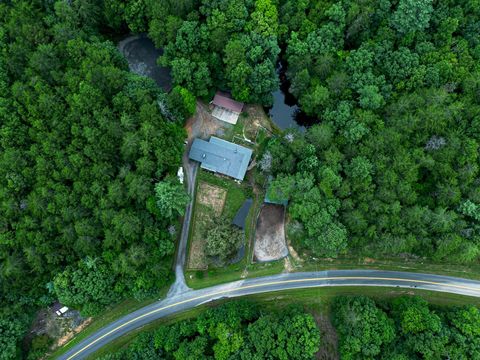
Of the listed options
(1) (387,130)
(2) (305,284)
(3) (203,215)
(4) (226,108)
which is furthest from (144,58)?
(2) (305,284)

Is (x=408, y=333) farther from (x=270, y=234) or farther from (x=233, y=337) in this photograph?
(x=233, y=337)

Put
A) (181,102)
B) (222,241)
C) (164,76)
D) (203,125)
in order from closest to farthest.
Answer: (222,241), (181,102), (203,125), (164,76)

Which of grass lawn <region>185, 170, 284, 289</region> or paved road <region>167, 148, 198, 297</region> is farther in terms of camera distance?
grass lawn <region>185, 170, 284, 289</region>

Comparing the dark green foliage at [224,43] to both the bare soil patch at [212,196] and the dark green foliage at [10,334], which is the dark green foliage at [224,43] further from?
the dark green foliage at [10,334]

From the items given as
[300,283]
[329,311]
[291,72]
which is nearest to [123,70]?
[291,72]

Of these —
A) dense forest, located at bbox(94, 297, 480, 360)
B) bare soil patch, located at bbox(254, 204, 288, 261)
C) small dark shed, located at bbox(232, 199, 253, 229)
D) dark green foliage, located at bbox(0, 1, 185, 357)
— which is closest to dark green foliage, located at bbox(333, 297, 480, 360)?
dense forest, located at bbox(94, 297, 480, 360)

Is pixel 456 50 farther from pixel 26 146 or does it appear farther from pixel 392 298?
pixel 26 146

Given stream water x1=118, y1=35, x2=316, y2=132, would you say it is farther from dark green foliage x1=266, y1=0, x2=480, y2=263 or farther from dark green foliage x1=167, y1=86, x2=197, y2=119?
dark green foliage x1=167, y1=86, x2=197, y2=119
